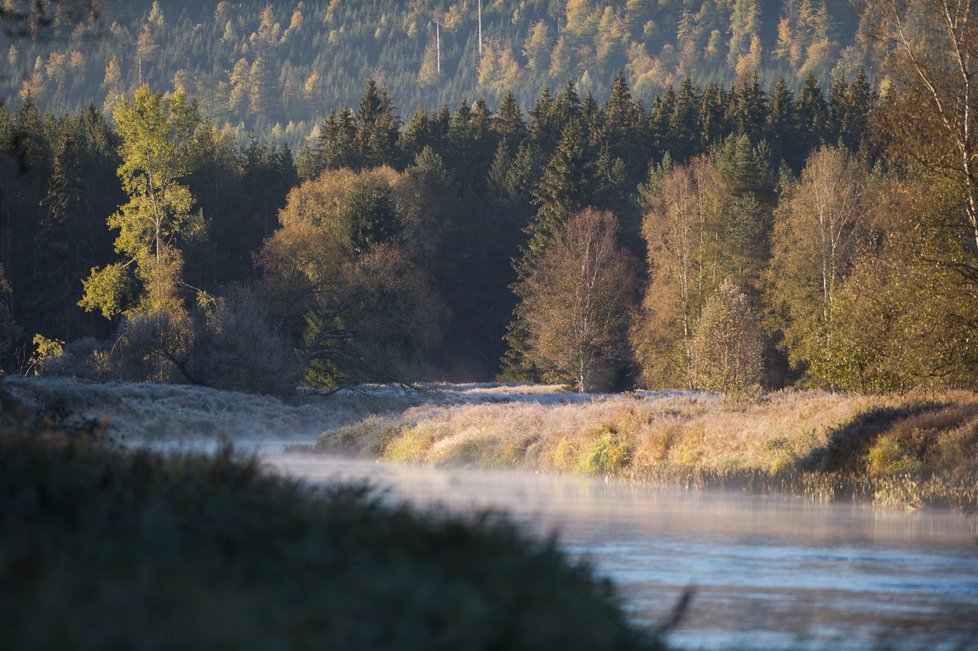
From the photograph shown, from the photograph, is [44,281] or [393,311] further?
[44,281]

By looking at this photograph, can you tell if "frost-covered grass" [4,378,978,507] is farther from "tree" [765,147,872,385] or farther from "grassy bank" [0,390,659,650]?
"tree" [765,147,872,385]

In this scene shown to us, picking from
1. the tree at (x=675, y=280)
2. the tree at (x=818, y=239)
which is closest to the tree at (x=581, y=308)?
the tree at (x=675, y=280)

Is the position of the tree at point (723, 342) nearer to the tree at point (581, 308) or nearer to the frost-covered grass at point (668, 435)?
the frost-covered grass at point (668, 435)

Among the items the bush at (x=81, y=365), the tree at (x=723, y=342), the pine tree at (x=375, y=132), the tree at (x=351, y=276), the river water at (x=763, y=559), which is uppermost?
the pine tree at (x=375, y=132)

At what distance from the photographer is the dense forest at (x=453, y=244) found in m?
54.1

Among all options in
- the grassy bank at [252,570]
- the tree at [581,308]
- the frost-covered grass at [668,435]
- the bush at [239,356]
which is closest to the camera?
the grassy bank at [252,570]

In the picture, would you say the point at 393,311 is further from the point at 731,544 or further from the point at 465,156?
the point at 731,544

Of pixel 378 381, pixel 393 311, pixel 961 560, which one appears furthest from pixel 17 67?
pixel 393 311

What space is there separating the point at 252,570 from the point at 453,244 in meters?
79.7

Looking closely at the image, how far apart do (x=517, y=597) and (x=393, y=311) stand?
61.5 metres

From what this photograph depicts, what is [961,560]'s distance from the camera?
15.7m

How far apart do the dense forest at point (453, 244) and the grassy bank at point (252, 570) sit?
81.9 feet

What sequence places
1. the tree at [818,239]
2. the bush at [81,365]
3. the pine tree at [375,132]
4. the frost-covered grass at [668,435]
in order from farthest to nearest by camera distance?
the pine tree at [375,132] < the tree at [818,239] < the bush at [81,365] < the frost-covered grass at [668,435]

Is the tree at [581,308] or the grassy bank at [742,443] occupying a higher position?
the tree at [581,308]
